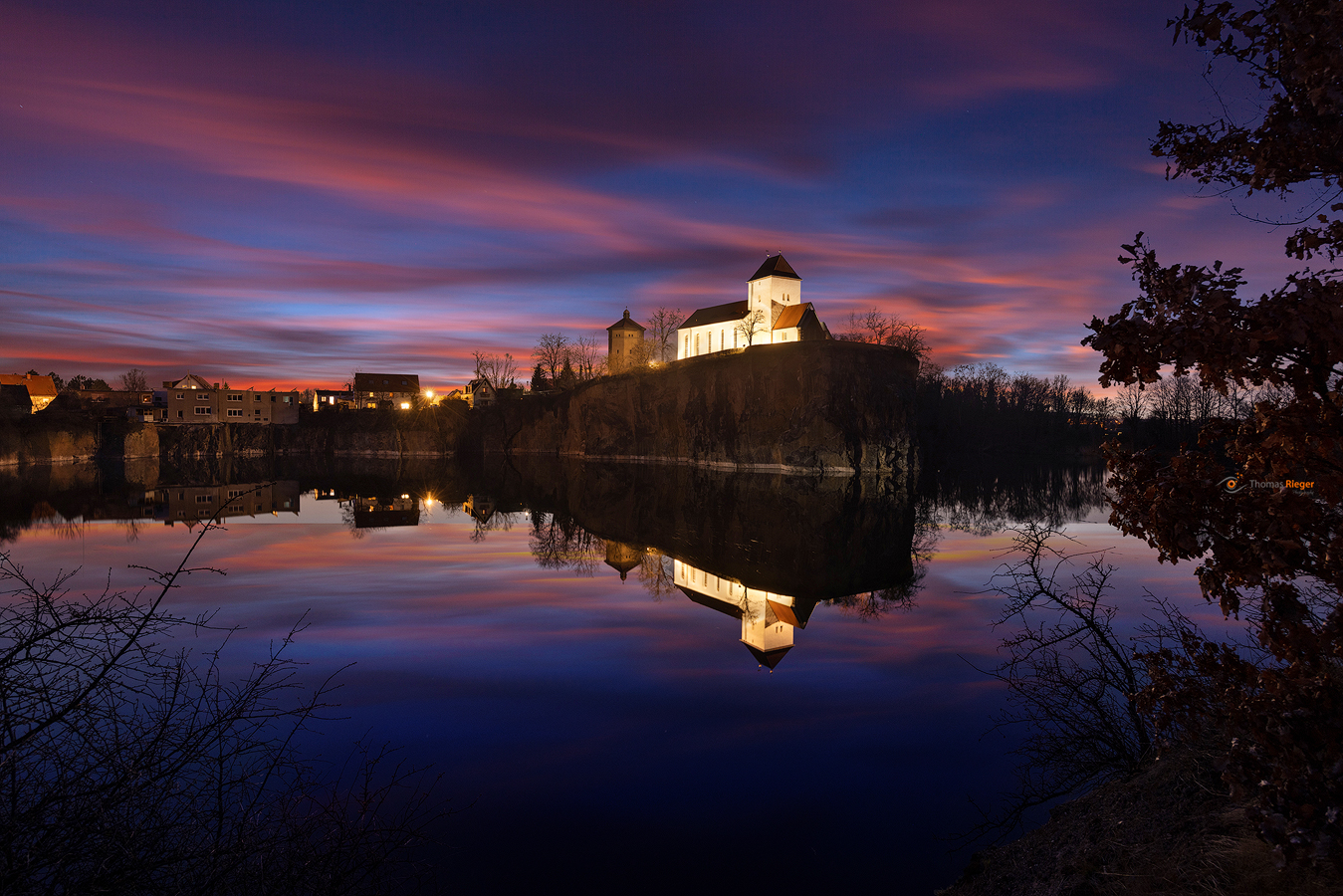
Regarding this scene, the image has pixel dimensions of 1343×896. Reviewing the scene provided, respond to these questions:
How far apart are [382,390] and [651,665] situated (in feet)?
462

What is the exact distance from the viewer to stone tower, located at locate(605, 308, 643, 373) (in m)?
126

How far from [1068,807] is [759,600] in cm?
1081

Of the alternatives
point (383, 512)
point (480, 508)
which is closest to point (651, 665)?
point (480, 508)

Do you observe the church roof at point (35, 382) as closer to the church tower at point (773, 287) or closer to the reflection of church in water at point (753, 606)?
the church tower at point (773, 287)

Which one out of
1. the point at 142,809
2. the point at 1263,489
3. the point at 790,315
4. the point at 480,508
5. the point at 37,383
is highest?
the point at 790,315

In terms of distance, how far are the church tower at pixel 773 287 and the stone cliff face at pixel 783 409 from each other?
1618cm

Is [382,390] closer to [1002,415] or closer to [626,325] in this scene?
[626,325]

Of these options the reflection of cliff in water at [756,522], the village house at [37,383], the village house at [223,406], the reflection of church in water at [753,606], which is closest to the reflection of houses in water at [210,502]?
the reflection of cliff in water at [756,522]

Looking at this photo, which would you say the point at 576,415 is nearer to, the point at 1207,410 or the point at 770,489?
the point at 770,489

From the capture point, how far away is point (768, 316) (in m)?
93.6

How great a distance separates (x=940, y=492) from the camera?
177 ft

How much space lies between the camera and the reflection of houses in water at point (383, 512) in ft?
122

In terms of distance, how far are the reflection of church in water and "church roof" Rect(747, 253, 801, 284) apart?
248ft

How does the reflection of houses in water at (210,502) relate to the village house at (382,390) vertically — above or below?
below
